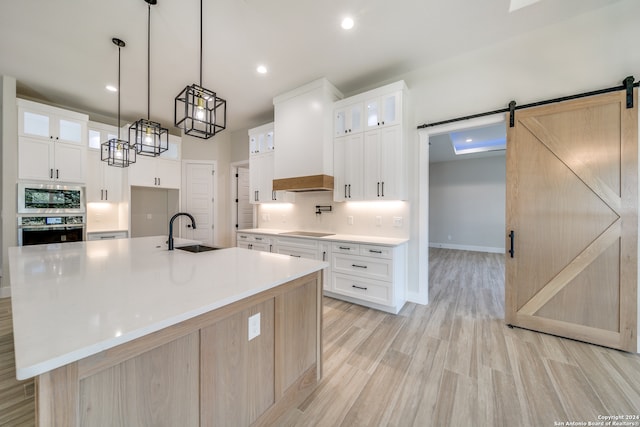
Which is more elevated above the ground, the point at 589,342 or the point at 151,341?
the point at 151,341

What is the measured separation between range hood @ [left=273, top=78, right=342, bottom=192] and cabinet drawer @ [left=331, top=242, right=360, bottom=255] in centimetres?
89

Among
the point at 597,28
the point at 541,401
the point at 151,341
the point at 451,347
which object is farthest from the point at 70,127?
the point at 597,28

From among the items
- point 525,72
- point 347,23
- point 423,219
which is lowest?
point 423,219

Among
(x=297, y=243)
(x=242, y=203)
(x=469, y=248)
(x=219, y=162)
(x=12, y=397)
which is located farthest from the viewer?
(x=469, y=248)

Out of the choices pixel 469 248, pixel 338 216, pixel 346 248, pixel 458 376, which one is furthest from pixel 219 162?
pixel 469 248

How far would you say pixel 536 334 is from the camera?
2445 mm

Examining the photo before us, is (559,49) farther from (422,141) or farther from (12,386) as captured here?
(12,386)

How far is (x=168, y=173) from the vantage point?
197 inches

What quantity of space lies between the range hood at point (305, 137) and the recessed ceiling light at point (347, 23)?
0.98 meters

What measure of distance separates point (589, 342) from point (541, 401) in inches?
49.1

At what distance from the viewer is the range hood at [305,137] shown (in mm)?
3473

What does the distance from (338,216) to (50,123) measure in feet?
15.8

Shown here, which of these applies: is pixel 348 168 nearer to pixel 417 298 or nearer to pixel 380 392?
pixel 417 298

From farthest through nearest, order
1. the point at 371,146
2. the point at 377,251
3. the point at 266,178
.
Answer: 1. the point at 266,178
2. the point at 371,146
3. the point at 377,251
